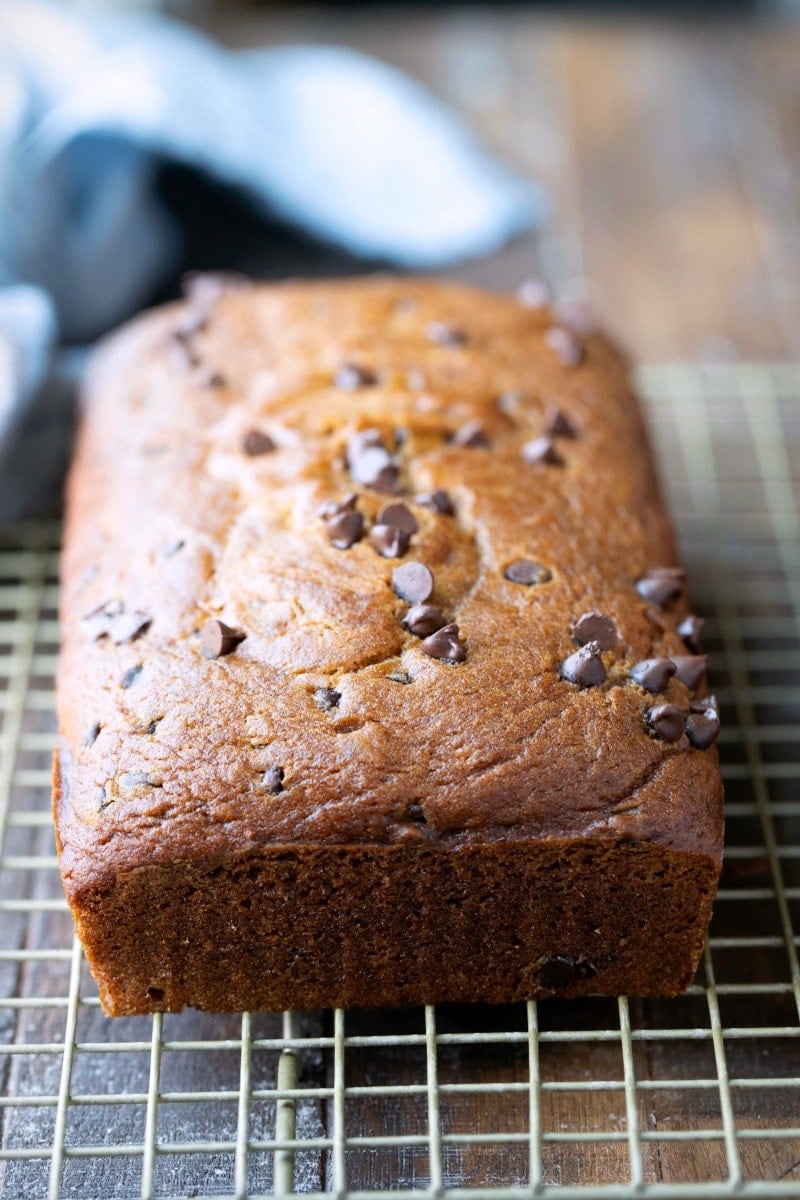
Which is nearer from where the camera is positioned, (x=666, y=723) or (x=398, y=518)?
(x=666, y=723)

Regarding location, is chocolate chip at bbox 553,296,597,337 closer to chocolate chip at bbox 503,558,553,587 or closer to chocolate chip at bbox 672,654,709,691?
chocolate chip at bbox 503,558,553,587

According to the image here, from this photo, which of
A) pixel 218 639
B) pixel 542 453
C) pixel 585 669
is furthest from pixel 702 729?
pixel 218 639

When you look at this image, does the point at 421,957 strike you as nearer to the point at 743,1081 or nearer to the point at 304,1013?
the point at 304,1013

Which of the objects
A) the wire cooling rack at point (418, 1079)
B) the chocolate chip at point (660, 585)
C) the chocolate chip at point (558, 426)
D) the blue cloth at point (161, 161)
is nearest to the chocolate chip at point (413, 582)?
the chocolate chip at point (660, 585)

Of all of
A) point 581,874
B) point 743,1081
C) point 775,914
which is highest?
point 581,874

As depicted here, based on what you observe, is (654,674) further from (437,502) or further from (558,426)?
(558,426)

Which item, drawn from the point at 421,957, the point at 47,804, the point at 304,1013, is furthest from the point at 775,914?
the point at 47,804
